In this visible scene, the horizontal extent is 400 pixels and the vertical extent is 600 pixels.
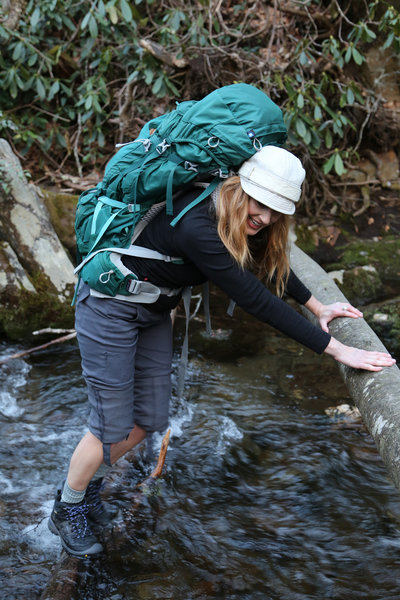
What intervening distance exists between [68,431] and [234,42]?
15.9 ft

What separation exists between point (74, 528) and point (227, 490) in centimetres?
99

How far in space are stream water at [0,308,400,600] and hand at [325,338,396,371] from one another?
3.61 feet

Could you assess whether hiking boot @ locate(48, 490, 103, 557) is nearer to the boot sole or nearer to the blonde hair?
the boot sole

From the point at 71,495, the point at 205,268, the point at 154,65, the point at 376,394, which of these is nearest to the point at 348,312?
the point at 376,394

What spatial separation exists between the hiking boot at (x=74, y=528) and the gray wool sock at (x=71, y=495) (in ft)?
0.08

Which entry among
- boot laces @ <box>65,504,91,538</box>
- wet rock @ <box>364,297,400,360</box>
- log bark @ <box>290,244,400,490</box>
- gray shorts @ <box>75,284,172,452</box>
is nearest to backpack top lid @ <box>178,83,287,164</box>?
gray shorts @ <box>75,284,172,452</box>

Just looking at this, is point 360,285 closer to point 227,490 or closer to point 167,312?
point 227,490

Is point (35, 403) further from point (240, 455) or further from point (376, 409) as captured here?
point (376, 409)

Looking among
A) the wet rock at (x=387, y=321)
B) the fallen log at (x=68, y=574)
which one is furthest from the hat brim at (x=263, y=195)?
the wet rock at (x=387, y=321)

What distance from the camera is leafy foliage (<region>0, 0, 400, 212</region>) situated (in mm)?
6234

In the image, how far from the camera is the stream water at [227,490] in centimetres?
270

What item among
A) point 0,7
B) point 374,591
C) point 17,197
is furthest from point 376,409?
point 0,7

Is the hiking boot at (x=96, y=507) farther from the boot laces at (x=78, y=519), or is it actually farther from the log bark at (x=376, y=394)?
the log bark at (x=376, y=394)

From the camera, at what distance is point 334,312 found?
2795mm
